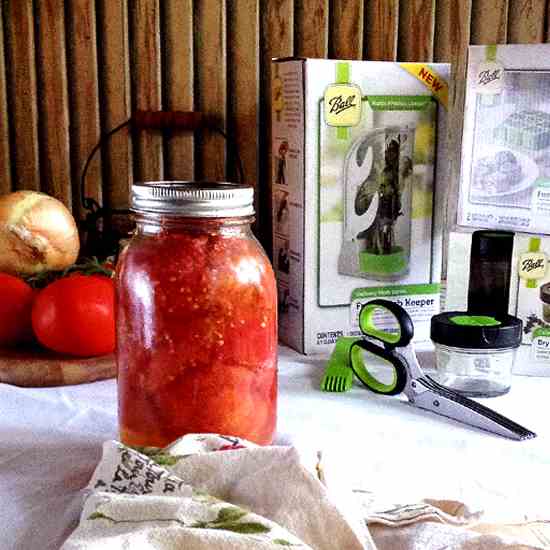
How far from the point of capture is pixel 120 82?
3.74ft

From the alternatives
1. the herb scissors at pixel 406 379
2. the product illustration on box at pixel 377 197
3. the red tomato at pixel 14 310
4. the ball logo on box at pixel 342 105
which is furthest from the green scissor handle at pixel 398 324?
the red tomato at pixel 14 310

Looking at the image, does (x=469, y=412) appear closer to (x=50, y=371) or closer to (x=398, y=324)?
(x=398, y=324)

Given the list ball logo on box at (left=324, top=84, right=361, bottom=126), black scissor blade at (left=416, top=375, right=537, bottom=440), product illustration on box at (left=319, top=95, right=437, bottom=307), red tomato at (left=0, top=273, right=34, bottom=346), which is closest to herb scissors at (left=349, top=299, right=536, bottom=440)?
black scissor blade at (left=416, top=375, right=537, bottom=440)

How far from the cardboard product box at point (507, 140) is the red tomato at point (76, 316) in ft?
1.36

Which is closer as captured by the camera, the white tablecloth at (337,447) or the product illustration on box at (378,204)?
the white tablecloth at (337,447)

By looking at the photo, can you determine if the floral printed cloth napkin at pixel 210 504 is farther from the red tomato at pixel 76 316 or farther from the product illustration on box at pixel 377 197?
the product illustration on box at pixel 377 197

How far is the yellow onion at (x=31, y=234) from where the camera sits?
1.03 meters

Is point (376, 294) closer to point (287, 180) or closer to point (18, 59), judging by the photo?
point (287, 180)

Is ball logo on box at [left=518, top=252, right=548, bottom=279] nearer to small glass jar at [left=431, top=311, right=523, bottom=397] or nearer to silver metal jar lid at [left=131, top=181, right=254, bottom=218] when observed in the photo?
small glass jar at [left=431, top=311, right=523, bottom=397]

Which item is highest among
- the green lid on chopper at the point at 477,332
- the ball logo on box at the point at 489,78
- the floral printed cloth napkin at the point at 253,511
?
the ball logo on box at the point at 489,78

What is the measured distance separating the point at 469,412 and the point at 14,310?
50 cm

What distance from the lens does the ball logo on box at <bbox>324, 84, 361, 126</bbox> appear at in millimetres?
925

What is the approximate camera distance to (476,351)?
0.82 meters

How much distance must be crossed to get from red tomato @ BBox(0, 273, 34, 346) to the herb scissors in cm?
36
